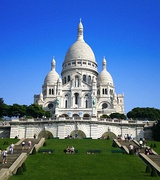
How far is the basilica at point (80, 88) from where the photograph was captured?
97169 millimetres

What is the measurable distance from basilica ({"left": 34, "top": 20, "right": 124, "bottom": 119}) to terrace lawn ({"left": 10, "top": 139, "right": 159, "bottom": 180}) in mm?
59735

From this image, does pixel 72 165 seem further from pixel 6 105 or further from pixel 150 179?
pixel 6 105

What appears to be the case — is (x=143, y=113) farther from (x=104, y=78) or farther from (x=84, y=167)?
(x=84, y=167)

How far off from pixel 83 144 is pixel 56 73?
79.9 meters

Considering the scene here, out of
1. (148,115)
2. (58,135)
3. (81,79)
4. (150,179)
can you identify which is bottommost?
(150,179)

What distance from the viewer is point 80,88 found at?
3969 inches

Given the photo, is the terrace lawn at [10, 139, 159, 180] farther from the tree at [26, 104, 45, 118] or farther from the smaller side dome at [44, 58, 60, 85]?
the smaller side dome at [44, 58, 60, 85]

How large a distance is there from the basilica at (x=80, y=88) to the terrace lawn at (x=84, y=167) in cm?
5973

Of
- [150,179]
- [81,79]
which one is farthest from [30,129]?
[81,79]

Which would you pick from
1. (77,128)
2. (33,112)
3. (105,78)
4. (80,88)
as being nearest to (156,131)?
(77,128)

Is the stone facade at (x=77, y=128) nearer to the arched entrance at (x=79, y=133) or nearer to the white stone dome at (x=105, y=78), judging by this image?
the arched entrance at (x=79, y=133)

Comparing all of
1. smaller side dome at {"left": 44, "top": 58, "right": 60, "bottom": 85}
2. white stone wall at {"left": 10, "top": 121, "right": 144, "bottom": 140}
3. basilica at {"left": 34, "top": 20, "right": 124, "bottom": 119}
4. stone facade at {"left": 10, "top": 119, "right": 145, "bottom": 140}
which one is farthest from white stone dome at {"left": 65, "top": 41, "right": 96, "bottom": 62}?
white stone wall at {"left": 10, "top": 121, "right": 144, "bottom": 140}

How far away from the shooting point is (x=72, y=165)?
24.7m

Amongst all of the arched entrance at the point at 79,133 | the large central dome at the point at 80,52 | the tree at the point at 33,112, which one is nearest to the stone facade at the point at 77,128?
the arched entrance at the point at 79,133
